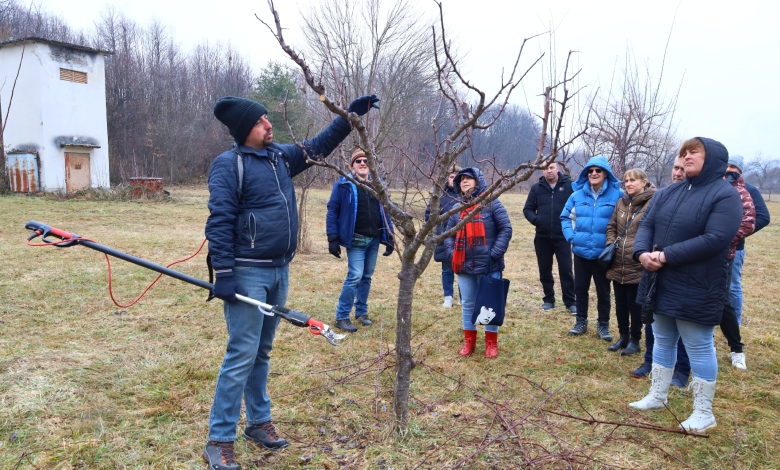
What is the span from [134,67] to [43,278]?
108 ft

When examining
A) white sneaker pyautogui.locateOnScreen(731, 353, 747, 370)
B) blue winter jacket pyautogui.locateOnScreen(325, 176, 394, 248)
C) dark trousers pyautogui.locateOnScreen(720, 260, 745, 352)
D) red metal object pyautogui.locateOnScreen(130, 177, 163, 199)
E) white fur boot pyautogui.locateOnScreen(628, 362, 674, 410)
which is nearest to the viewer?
white fur boot pyautogui.locateOnScreen(628, 362, 674, 410)

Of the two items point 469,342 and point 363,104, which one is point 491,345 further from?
point 363,104

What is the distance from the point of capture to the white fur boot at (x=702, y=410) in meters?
3.29

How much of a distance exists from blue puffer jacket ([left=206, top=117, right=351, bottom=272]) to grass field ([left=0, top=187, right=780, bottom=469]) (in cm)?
117

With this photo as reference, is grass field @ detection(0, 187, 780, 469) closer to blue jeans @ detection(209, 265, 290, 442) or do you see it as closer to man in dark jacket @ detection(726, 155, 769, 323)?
blue jeans @ detection(209, 265, 290, 442)

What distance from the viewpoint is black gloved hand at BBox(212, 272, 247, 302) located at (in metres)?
2.56

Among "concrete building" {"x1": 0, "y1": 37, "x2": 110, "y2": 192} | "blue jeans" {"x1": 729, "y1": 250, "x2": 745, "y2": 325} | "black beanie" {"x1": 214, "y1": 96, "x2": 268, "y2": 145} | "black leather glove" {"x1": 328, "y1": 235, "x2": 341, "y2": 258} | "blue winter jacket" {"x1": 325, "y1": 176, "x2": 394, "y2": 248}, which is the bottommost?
"blue jeans" {"x1": 729, "y1": 250, "x2": 745, "y2": 325}

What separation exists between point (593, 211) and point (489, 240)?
3.97 ft

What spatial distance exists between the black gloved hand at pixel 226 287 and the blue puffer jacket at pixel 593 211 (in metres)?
3.62

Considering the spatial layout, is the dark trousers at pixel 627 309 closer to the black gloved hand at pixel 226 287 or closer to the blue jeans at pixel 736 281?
the blue jeans at pixel 736 281

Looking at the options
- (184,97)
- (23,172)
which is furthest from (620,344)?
(184,97)

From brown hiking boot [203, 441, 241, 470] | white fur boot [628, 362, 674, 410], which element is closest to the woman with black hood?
white fur boot [628, 362, 674, 410]

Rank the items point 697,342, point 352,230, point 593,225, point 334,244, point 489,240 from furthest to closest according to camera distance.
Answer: point 334,244 → point 352,230 → point 593,225 → point 489,240 → point 697,342

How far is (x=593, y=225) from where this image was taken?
16.4ft
